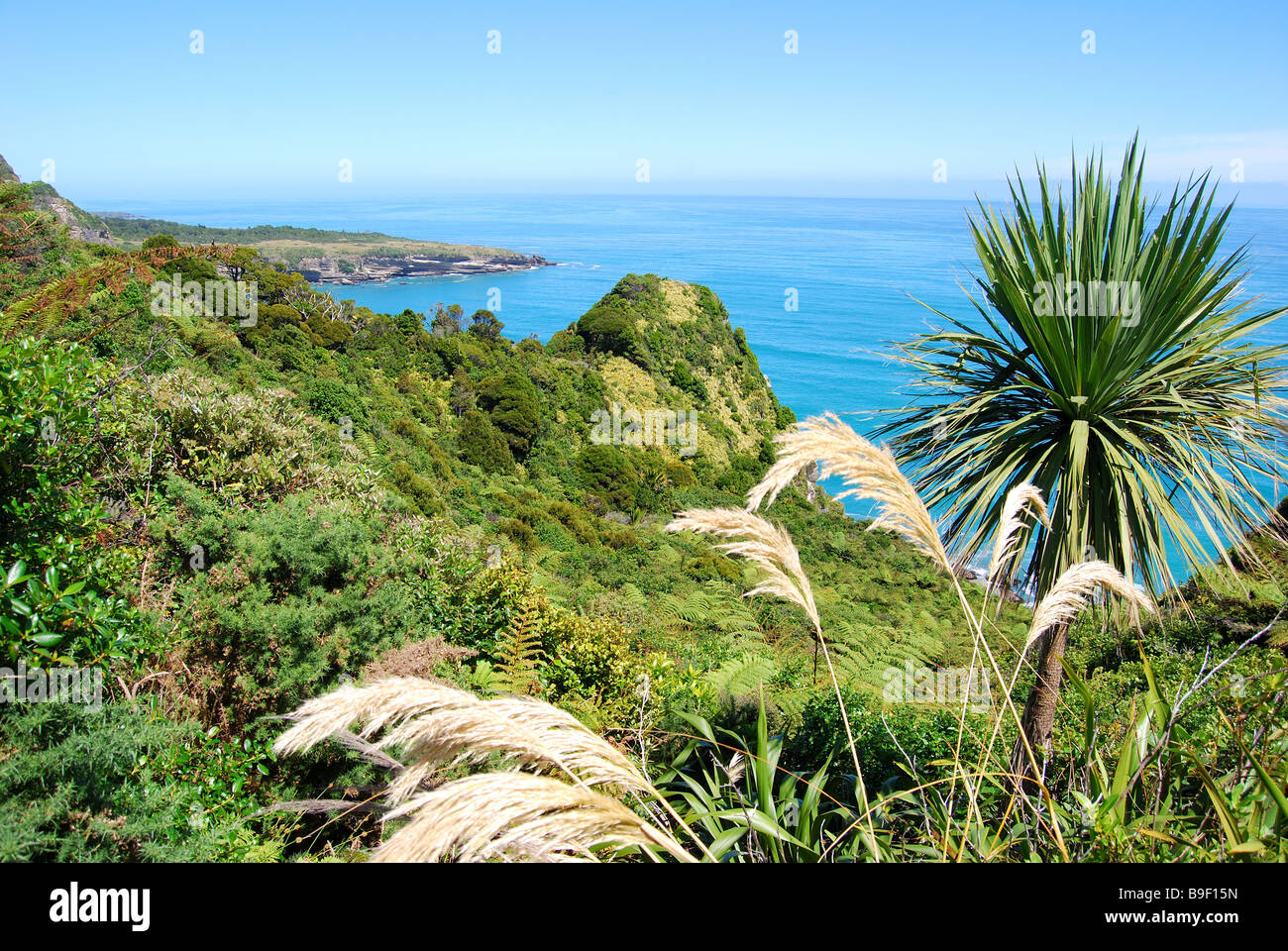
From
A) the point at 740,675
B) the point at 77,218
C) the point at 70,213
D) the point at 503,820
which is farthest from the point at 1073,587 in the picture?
the point at 77,218

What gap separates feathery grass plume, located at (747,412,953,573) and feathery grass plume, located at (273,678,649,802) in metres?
0.91

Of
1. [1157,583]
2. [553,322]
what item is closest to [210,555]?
[1157,583]

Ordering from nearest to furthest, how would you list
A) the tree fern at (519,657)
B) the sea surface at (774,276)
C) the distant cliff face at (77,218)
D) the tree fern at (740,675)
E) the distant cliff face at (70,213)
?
the tree fern at (519,657), the tree fern at (740,675), the distant cliff face at (70,213), the distant cliff face at (77,218), the sea surface at (774,276)

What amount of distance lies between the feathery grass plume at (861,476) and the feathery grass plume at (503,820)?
1026 millimetres

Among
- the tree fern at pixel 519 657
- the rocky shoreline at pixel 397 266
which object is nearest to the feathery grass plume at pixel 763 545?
the tree fern at pixel 519 657

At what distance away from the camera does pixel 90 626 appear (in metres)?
2.99

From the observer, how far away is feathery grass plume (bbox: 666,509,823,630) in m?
2.01

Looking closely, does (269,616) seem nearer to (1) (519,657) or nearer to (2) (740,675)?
(1) (519,657)

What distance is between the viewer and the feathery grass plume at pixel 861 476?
2.11 m

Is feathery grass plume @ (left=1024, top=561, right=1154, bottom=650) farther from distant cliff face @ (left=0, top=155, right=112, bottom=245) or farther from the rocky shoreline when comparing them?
the rocky shoreline

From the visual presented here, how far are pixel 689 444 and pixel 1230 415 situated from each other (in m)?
28.0

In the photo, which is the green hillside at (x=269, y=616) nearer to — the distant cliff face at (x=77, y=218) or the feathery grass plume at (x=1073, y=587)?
the feathery grass plume at (x=1073, y=587)
